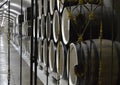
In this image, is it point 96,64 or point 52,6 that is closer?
point 96,64

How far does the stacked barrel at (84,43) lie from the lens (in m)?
2.39

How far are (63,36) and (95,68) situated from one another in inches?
37.8

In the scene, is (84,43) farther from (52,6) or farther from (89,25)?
(52,6)

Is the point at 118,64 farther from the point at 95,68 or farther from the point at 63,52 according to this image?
the point at 63,52

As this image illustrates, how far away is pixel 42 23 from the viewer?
498 centimetres

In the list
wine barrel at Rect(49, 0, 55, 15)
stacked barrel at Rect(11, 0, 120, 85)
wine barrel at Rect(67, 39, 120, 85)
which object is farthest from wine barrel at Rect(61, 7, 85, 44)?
wine barrel at Rect(49, 0, 55, 15)

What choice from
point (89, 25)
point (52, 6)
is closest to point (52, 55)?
point (52, 6)

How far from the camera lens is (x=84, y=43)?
2.62m

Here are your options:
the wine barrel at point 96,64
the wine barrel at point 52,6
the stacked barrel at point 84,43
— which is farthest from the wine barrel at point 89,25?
the wine barrel at point 52,6

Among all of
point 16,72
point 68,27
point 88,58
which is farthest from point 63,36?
point 16,72

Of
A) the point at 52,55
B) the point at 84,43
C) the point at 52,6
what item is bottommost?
the point at 52,55

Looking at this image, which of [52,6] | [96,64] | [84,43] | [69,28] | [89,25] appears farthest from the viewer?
[52,6]

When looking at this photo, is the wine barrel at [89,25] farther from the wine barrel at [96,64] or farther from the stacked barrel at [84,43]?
the wine barrel at [96,64]

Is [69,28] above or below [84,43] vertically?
above
